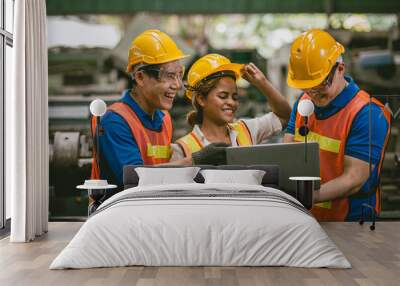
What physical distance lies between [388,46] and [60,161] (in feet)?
12.3

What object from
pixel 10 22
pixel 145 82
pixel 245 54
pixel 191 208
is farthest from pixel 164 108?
pixel 191 208

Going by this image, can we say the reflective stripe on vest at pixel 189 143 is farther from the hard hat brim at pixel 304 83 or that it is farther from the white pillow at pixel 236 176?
the hard hat brim at pixel 304 83

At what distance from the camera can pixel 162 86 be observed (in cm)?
592

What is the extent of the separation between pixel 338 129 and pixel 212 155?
1.31m

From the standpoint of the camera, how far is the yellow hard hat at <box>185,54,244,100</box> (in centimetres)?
592

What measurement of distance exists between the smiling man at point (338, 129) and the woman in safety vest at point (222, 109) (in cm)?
22

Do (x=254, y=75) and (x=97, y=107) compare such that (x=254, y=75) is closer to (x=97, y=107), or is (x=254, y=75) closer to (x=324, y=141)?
(x=324, y=141)

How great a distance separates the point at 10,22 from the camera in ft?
18.9

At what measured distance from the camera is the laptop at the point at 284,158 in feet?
18.3

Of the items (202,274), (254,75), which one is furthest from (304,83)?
(202,274)

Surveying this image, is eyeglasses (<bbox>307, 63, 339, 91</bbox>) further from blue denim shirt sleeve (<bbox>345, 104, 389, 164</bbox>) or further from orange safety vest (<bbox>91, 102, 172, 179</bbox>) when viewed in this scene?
orange safety vest (<bbox>91, 102, 172, 179</bbox>)

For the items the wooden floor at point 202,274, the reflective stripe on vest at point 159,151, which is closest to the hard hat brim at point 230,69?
the reflective stripe on vest at point 159,151

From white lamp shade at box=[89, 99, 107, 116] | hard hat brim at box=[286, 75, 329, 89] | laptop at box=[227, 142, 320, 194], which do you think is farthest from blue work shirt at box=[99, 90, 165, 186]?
hard hat brim at box=[286, 75, 329, 89]

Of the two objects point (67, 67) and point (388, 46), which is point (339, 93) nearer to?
point (388, 46)
